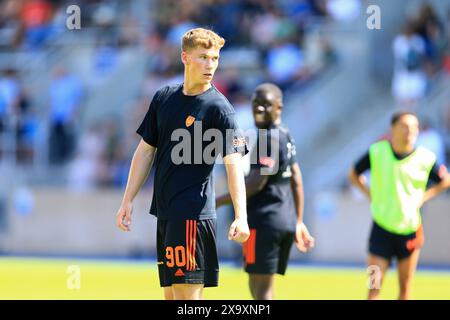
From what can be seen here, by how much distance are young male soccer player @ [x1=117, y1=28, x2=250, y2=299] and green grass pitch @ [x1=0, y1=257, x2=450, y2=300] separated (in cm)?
530


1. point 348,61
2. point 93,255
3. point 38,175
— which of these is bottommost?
point 93,255

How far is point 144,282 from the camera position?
54.3ft

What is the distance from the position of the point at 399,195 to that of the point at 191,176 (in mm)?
3515

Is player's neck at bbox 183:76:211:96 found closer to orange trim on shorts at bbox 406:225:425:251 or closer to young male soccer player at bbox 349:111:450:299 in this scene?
young male soccer player at bbox 349:111:450:299

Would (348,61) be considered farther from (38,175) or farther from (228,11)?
(38,175)

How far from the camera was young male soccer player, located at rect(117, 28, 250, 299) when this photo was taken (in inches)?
328

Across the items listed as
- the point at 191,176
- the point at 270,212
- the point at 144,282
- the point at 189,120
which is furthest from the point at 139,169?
the point at 144,282

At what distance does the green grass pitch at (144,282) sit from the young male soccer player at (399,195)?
289 centimetres

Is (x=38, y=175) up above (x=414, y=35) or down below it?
below

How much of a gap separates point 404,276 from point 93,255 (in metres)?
12.6

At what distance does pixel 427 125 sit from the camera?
1991 centimetres

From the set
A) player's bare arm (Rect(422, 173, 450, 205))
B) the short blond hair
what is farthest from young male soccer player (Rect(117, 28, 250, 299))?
player's bare arm (Rect(422, 173, 450, 205))

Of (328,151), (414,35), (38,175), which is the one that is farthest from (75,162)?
(414,35)

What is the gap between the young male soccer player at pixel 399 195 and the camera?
1120 cm
